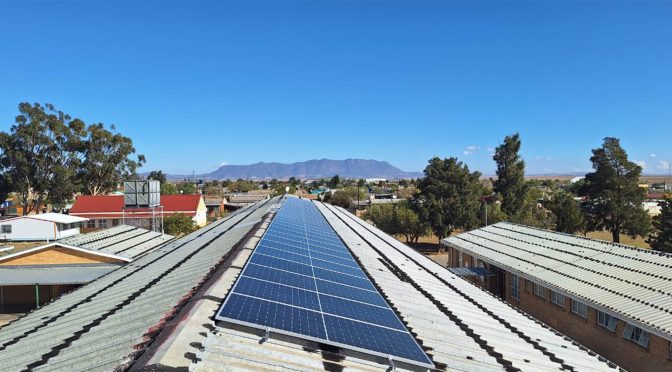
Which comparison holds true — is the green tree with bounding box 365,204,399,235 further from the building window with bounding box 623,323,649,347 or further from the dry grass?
the building window with bounding box 623,323,649,347

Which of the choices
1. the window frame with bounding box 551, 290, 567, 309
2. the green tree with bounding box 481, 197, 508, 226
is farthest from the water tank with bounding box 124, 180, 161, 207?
the green tree with bounding box 481, 197, 508, 226

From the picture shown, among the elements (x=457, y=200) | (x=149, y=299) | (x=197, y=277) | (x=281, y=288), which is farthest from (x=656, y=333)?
(x=457, y=200)

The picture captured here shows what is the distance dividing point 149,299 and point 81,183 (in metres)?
61.8

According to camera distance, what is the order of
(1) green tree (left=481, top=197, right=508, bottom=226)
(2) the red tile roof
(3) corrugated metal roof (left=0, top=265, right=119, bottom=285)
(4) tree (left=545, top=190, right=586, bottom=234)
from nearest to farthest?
(3) corrugated metal roof (left=0, top=265, right=119, bottom=285), (4) tree (left=545, top=190, right=586, bottom=234), (1) green tree (left=481, top=197, right=508, bottom=226), (2) the red tile roof

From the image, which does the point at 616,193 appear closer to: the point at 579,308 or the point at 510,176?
the point at 510,176

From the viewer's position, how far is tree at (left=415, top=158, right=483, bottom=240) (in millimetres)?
44000

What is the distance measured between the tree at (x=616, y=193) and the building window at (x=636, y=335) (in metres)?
32.0

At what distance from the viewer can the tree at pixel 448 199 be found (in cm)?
4400

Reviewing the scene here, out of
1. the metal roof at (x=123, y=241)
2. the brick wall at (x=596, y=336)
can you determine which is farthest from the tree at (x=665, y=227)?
the metal roof at (x=123, y=241)

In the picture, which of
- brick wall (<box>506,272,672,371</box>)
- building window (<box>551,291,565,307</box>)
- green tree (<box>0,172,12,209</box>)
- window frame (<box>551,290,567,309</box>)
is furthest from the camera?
green tree (<box>0,172,12,209</box>)

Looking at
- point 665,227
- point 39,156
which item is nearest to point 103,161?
point 39,156

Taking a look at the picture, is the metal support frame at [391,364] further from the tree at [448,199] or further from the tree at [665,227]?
the tree at [448,199]

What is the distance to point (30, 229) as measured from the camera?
4159cm

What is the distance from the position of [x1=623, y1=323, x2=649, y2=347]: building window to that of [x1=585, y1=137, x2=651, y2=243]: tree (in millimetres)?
32003
